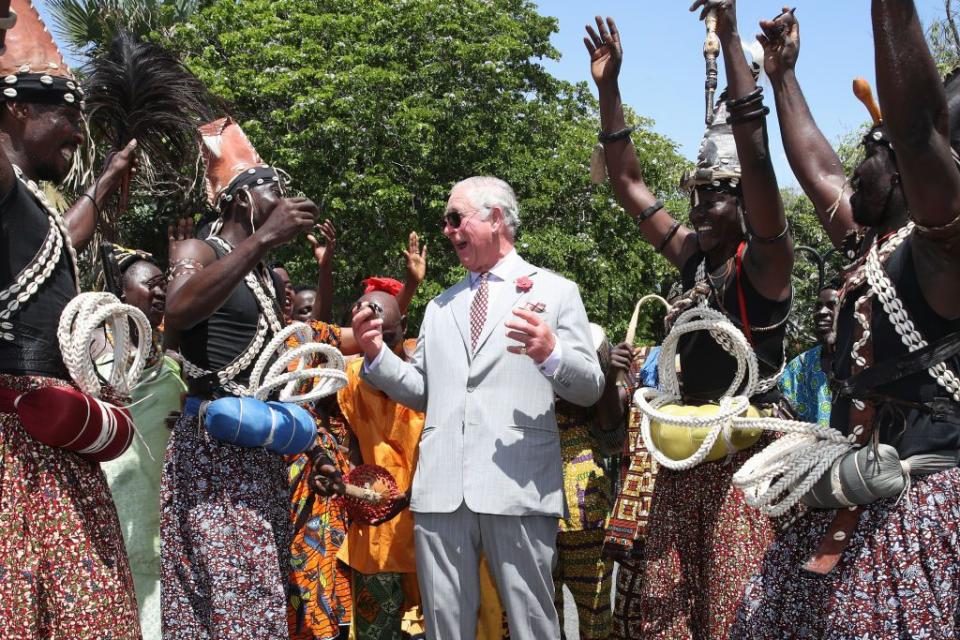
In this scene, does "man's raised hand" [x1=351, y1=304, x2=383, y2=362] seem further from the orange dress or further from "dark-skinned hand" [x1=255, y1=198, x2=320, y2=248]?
the orange dress

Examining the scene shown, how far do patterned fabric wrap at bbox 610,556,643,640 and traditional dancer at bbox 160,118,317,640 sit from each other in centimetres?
183

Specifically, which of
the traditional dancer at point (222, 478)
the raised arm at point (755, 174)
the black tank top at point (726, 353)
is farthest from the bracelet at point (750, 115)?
the traditional dancer at point (222, 478)

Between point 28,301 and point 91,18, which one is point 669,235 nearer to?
point 28,301

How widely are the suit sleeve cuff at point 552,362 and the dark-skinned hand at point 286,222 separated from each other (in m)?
1.13

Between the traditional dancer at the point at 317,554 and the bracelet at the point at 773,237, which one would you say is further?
the traditional dancer at the point at 317,554

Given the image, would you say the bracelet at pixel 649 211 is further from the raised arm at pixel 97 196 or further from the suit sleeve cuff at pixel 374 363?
the raised arm at pixel 97 196

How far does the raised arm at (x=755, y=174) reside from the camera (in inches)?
149

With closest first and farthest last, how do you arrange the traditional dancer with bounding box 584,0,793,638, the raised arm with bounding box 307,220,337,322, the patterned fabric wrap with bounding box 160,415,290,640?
the traditional dancer with bounding box 584,0,793,638, the patterned fabric wrap with bounding box 160,415,290,640, the raised arm with bounding box 307,220,337,322

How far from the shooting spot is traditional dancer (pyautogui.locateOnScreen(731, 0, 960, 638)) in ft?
8.98

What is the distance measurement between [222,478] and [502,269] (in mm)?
1590

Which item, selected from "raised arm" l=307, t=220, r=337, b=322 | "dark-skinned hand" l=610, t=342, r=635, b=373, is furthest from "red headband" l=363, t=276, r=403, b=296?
"dark-skinned hand" l=610, t=342, r=635, b=373

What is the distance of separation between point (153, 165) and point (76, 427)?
2.03 metres

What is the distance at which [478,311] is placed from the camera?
4.74m

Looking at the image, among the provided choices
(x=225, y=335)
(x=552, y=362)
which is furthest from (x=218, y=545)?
(x=552, y=362)
